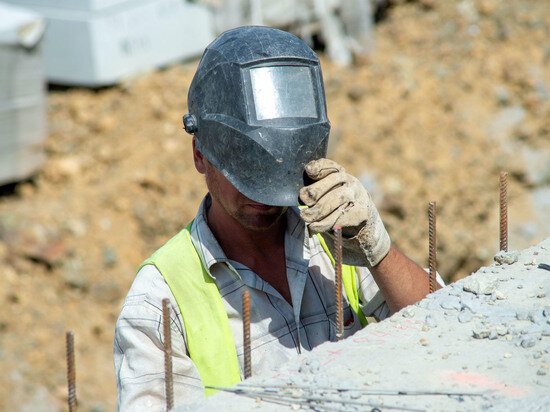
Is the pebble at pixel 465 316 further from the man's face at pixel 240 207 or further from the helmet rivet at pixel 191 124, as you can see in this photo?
the helmet rivet at pixel 191 124

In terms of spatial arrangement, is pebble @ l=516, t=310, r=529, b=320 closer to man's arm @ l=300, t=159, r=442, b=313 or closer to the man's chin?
man's arm @ l=300, t=159, r=442, b=313

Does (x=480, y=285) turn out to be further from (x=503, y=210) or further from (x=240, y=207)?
(x=240, y=207)

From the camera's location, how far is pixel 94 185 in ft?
23.7

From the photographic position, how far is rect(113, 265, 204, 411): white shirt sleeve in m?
2.11

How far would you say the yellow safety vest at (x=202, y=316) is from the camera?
2.20m

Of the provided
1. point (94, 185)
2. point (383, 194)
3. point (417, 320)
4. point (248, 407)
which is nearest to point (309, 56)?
point (417, 320)

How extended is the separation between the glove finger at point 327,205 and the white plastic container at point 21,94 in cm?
552

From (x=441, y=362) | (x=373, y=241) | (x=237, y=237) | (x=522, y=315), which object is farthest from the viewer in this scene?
(x=237, y=237)

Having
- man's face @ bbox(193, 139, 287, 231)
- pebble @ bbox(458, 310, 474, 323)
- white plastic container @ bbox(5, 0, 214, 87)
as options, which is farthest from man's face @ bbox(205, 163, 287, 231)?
white plastic container @ bbox(5, 0, 214, 87)

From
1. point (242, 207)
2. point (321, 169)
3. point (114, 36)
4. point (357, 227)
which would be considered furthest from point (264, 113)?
point (114, 36)

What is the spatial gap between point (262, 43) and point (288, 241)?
0.70m

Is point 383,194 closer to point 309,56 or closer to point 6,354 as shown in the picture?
point 6,354

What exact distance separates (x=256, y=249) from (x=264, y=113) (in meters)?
0.55

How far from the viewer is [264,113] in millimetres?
2145
